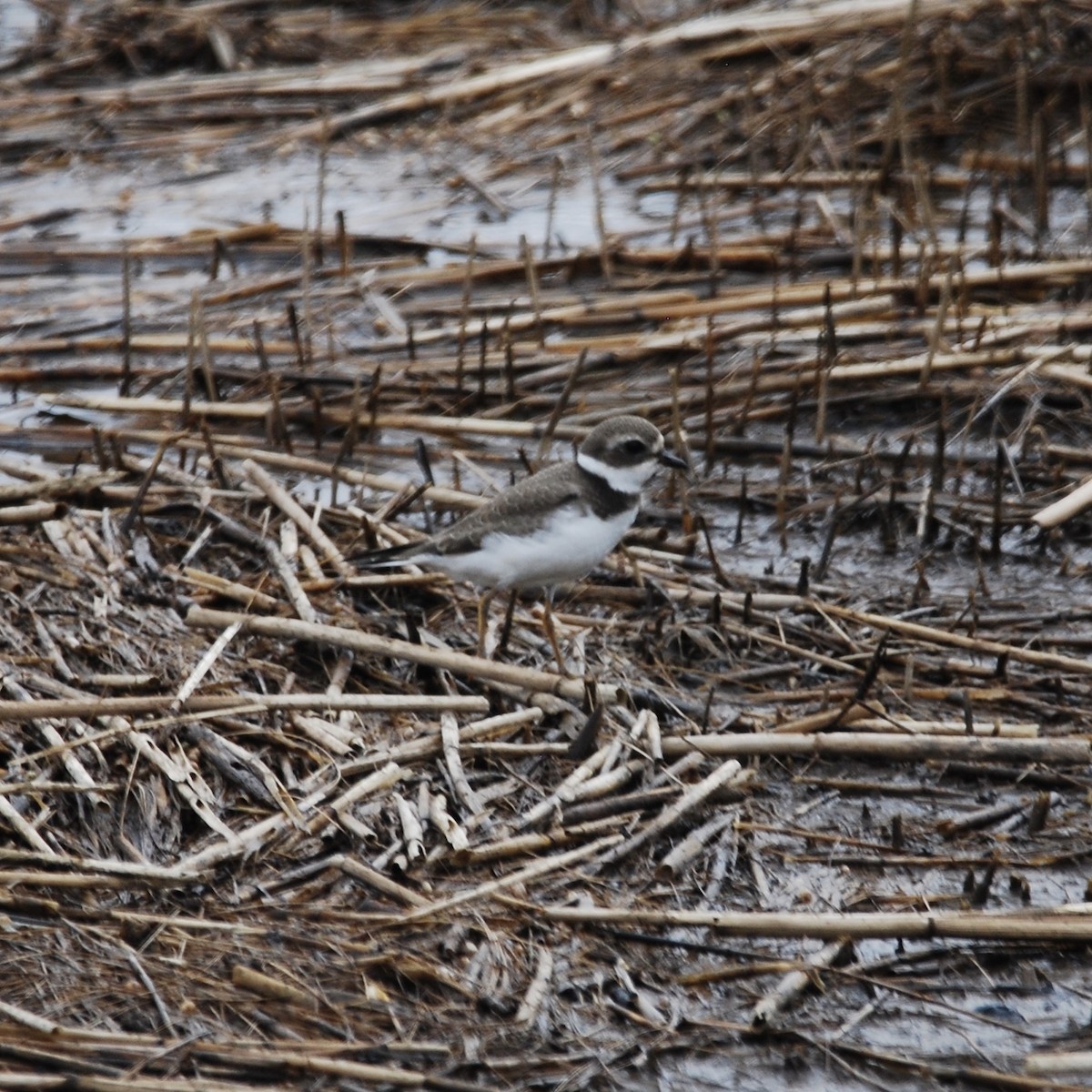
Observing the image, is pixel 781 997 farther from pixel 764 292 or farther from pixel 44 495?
pixel 764 292

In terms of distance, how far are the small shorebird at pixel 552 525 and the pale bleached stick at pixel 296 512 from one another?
1.02 feet

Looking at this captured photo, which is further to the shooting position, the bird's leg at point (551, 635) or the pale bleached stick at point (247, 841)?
the bird's leg at point (551, 635)

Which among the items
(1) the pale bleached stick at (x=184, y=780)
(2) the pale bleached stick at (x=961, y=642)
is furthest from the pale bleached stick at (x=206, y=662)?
(2) the pale bleached stick at (x=961, y=642)

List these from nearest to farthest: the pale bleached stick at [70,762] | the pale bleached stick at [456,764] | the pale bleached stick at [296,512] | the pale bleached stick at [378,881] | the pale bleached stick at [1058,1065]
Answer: the pale bleached stick at [1058,1065]
the pale bleached stick at [378,881]
the pale bleached stick at [70,762]
the pale bleached stick at [456,764]
the pale bleached stick at [296,512]

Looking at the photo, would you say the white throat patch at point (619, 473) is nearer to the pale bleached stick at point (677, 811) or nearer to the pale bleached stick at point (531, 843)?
the pale bleached stick at point (677, 811)

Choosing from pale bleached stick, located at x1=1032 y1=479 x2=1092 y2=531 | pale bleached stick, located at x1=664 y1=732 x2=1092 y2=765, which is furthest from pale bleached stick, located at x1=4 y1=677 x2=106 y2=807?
pale bleached stick, located at x1=1032 y1=479 x2=1092 y2=531

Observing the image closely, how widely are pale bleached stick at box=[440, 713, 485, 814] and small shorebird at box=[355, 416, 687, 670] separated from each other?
57 cm

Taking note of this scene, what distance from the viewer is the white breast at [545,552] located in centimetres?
592

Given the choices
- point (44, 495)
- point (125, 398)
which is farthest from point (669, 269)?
point (44, 495)

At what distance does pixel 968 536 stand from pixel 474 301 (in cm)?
326

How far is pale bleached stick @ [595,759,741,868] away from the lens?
511cm

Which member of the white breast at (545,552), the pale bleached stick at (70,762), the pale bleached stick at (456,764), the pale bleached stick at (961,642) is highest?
the white breast at (545,552)

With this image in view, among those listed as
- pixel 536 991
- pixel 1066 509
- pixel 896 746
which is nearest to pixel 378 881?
pixel 536 991

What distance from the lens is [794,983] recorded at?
15.0 feet
